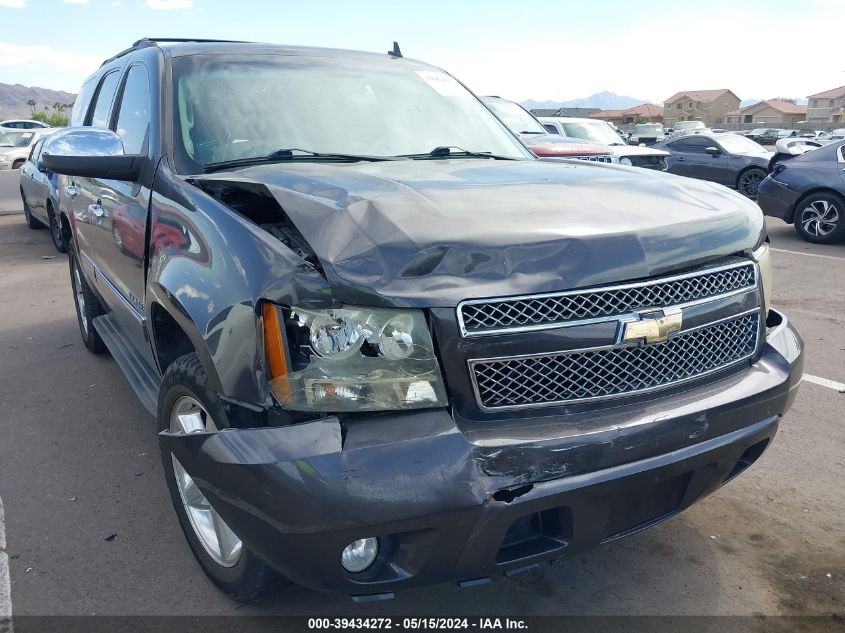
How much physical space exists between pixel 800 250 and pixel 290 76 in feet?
27.7

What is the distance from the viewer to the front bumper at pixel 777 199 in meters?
10.4

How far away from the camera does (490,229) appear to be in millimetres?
2076

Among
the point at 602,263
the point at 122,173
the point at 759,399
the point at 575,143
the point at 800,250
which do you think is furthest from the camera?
the point at 575,143

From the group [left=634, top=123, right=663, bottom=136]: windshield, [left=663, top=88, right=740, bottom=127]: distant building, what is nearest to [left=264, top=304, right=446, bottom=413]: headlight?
[left=634, top=123, right=663, bottom=136]: windshield

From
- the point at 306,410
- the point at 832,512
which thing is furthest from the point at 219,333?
the point at 832,512

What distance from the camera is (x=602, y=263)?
205 centimetres

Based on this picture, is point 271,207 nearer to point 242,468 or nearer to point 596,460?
point 242,468

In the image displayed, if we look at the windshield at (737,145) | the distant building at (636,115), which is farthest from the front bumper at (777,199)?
the distant building at (636,115)

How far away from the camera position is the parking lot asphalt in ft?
8.48

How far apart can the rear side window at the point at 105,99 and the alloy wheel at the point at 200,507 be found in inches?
95.8

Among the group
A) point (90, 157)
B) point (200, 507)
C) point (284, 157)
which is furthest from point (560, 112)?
point (200, 507)

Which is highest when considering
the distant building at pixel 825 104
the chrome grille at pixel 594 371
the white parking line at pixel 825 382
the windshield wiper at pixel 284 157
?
the windshield wiper at pixel 284 157

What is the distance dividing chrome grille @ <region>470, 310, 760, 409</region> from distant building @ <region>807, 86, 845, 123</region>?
106027 millimetres

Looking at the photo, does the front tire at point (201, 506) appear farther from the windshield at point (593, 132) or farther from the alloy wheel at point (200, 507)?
the windshield at point (593, 132)
